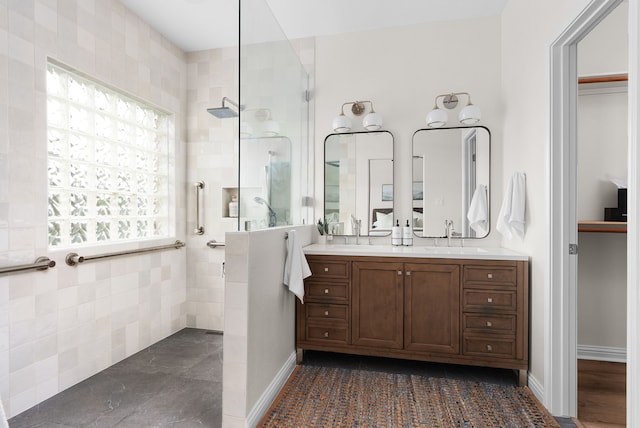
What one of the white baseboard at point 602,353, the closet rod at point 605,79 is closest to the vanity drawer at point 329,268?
the white baseboard at point 602,353

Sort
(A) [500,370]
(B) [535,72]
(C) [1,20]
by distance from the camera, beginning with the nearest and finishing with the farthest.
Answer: (C) [1,20]
(B) [535,72]
(A) [500,370]

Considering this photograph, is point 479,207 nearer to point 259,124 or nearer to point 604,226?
point 604,226

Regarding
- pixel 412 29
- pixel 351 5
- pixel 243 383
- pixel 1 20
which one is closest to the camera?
pixel 243 383

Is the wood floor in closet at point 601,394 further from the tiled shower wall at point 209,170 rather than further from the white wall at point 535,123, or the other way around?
Result: the tiled shower wall at point 209,170

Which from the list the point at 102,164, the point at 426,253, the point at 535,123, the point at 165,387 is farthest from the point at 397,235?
the point at 102,164

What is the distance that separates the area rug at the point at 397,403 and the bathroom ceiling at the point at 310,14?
109 inches

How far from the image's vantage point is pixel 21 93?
193 cm

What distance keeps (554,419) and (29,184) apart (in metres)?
3.23

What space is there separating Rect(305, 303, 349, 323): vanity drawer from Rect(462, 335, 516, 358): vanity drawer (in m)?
0.84

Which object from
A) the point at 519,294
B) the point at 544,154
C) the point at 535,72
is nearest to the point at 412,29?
the point at 535,72

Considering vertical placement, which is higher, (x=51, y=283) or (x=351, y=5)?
(x=351, y=5)

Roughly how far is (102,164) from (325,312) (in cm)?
200

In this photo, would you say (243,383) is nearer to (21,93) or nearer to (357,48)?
(21,93)

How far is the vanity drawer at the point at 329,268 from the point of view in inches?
98.4
